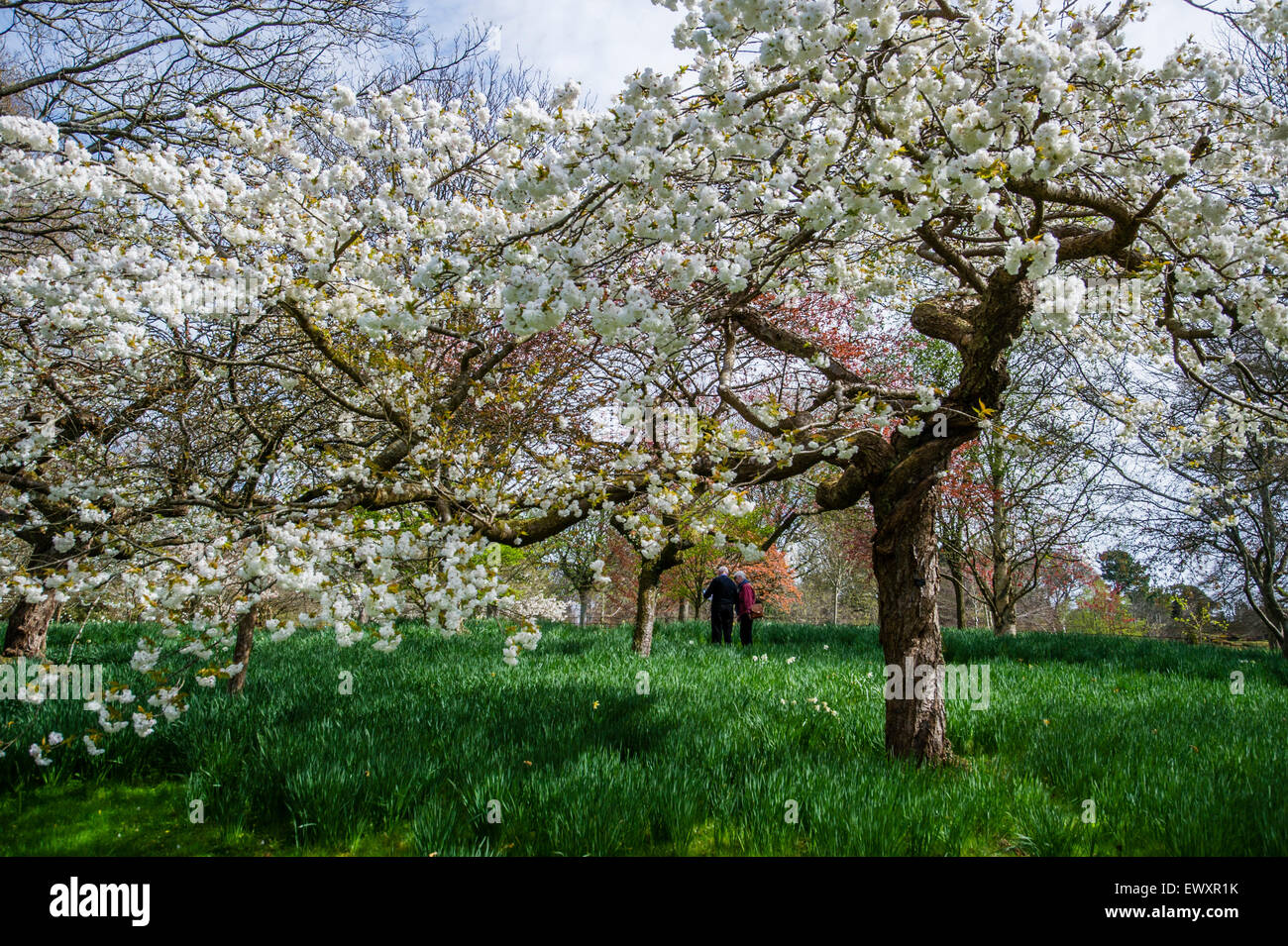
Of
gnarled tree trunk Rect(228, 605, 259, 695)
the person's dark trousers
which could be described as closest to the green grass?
gnarled tree trunk Rect(228, 605, 259, 695)

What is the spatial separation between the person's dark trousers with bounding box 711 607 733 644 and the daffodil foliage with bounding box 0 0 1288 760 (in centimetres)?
501

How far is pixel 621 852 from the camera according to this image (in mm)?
2953

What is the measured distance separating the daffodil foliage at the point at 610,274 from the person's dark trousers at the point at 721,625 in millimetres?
5009

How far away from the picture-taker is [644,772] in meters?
3.54

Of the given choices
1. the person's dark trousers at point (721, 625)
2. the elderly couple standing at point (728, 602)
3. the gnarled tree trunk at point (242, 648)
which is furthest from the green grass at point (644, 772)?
the person's dark trousers at point (721, 625)

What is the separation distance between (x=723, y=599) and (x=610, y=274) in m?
6.92

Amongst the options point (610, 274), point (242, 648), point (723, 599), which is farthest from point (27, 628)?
point (723, 599)

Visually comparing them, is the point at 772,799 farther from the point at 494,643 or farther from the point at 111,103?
the point at 111,103

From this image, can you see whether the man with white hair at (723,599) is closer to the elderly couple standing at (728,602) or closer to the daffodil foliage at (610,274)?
the elderly couple standing at (728,602)

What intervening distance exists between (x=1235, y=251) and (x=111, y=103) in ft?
25.3

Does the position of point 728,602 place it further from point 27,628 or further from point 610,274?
point 27,628

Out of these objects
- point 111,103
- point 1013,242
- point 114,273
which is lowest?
point 1013,242

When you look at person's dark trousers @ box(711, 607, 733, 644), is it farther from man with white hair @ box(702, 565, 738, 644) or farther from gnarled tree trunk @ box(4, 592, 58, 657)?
gnarled tree trunk @ box(4, 592, 58, 657)
